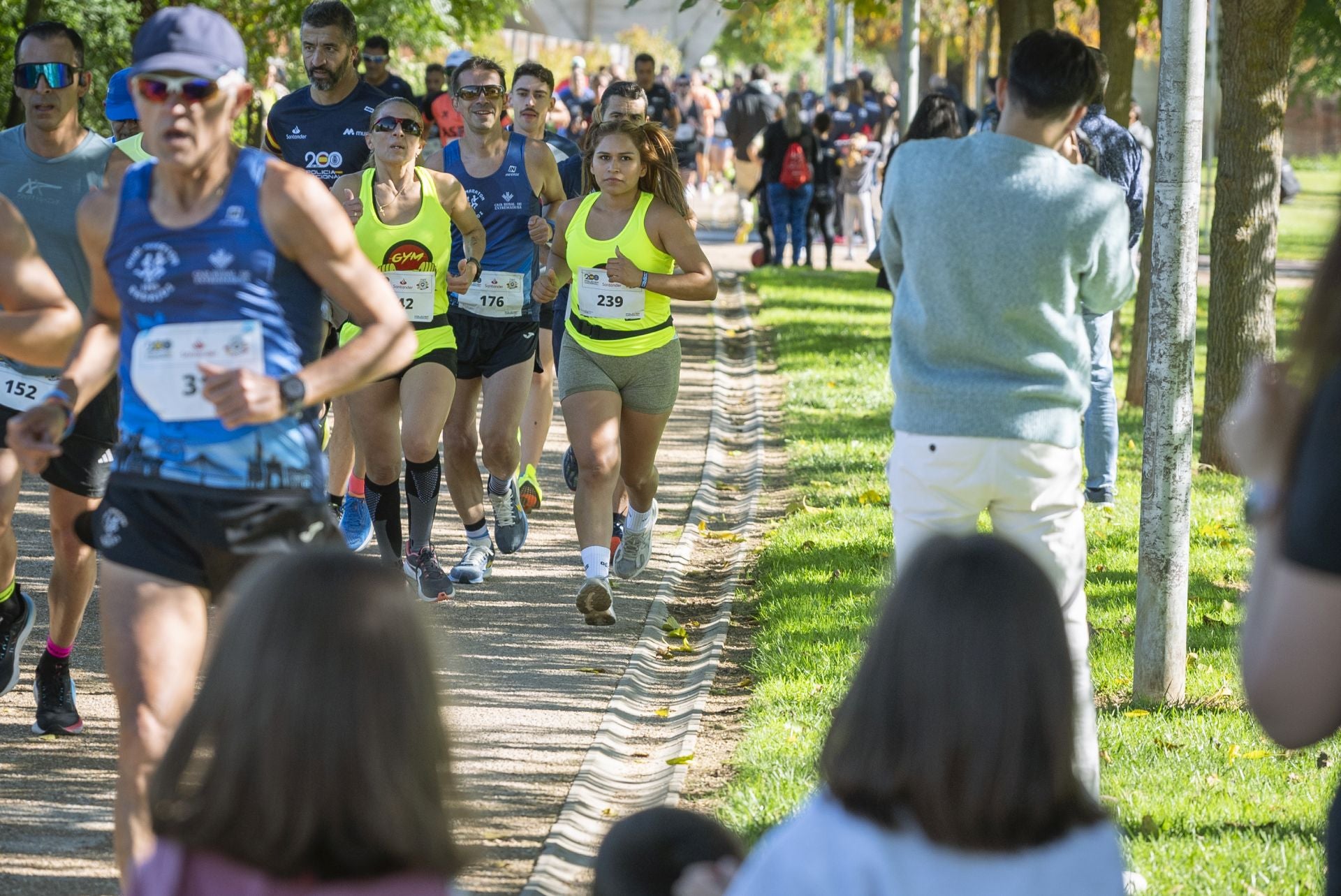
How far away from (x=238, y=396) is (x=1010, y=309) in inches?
74.5

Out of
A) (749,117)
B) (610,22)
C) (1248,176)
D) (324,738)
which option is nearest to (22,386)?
(324,738)

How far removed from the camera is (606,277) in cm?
747

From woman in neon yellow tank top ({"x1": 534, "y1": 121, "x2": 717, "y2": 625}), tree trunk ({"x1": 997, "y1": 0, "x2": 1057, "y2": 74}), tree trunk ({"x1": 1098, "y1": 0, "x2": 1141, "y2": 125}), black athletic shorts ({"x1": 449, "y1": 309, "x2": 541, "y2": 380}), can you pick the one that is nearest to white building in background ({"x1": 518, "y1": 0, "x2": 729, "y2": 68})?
tree trunk ({"x1": 997, "y1": 0, "x2": 1057, "y2": 74})

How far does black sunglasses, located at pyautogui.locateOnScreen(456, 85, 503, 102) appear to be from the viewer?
834 centimetres

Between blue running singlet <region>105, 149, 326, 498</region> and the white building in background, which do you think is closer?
blue running singlet <region>105, 149, 326, 498</region>

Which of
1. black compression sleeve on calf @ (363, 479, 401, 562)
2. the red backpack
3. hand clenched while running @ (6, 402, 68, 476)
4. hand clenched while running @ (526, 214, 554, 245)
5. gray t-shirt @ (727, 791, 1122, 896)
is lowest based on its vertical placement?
black compression sleeve on calf @ (363, 479, 401, 562)

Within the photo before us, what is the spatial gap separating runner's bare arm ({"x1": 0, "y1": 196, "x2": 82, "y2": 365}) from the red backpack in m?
17.1

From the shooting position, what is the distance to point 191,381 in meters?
3.87

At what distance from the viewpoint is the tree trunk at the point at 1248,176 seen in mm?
9953

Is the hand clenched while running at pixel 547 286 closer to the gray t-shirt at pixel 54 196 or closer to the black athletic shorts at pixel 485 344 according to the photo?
the black athletic shorts at pixel 485 344

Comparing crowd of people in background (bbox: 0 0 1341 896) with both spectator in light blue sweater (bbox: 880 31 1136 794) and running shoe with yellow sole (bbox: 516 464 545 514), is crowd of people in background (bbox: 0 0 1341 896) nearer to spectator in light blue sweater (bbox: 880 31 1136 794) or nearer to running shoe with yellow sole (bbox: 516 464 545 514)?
spectator in light blue sweater (bbox: 880 31 1136 794)

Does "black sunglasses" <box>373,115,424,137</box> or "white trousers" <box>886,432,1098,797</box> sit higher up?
"black sunglasses" <box>373,115,424,137</box>

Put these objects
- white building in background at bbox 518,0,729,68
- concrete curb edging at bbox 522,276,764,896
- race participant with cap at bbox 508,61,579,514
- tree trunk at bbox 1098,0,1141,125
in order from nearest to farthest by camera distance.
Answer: concrete curb edging at bbox 522,276,764,896
race participant with cap at bbox 508,61,579,514
tree trunk at bbox 1098,0,1141,125
white building in background at bbox 518,0,729,68

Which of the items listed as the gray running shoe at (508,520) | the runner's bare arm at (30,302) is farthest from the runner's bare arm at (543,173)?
the runner's bare arm at (30,302)
